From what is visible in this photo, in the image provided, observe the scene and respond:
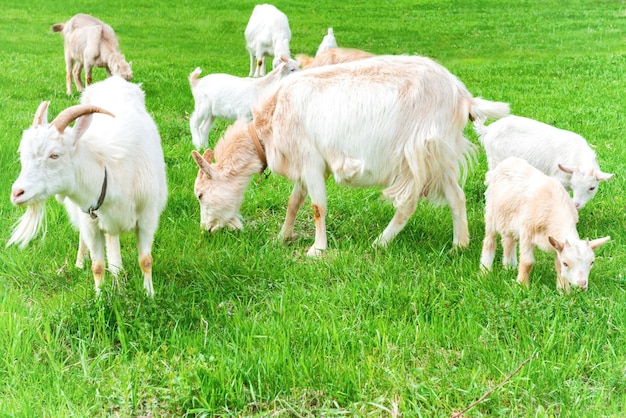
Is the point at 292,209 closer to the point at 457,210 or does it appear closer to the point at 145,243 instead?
the point at 457,210

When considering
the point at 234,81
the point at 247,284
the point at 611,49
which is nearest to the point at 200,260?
the point at 247,284

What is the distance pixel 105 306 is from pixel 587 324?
9.43ft

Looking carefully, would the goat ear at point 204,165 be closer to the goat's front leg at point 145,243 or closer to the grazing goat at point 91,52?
the goat's front leg at point 145,243

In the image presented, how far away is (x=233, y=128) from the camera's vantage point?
6.00 m

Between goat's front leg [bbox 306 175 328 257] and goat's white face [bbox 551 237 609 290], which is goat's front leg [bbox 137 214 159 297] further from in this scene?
goat's white face [bbox 551 237 609 290]

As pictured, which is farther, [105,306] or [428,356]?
[105,306]

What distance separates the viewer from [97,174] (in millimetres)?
4008

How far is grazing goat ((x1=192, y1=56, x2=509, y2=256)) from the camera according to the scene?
201 inches

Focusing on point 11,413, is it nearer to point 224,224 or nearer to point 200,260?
point 200,260

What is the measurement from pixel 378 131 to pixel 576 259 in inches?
73.6

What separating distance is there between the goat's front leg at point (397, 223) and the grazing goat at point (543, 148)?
1351mm

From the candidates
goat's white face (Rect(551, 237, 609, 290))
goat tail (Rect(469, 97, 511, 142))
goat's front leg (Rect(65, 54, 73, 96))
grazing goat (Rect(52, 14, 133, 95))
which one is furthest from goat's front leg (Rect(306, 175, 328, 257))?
goat's front leg (Rect(65, 54, 73, 96))

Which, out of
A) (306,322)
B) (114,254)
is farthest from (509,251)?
(114,254)

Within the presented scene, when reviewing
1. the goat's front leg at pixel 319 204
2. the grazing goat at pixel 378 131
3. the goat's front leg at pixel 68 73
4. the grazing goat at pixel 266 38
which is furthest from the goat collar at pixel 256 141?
the grazing goat at pixel 266 38
